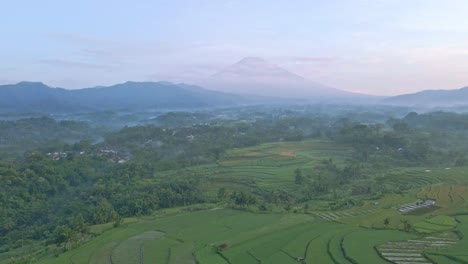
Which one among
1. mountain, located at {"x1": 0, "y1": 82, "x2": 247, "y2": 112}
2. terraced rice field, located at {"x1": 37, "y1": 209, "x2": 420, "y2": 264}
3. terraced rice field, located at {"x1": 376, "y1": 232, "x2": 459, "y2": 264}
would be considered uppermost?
mountain, located at {"x1": 0, "y1": 82, "x2": 247, "y2": 112}

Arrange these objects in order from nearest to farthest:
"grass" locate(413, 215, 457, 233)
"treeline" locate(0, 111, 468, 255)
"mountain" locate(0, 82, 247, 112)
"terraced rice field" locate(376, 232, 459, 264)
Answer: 1. "terraced rice field" locate(376, 232, 459, 264)
2. "grass" locate(413, 215, 457, 233)
3. "treeline" locate(0, 111, 468, 255)
4. "mountain" locate(0, 82, 247, 112)

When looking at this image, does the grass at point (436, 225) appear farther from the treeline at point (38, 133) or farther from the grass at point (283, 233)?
the treeline at point (38, 133)

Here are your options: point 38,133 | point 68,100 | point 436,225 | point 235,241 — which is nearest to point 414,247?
point 436,225

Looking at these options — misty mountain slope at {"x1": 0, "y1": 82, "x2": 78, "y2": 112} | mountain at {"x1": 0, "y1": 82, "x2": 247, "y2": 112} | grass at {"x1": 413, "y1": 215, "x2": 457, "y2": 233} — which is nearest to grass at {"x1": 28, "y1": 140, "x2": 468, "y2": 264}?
grass at {"x1": 413, "y1": 215, "x2": 457, "y2": 233}

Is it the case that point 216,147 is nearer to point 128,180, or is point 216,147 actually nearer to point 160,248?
point 128,180

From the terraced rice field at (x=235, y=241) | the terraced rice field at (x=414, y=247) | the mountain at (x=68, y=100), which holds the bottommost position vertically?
the terraced rice field at (x=235, y=241)

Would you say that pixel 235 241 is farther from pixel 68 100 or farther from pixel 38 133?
pixel 68 100

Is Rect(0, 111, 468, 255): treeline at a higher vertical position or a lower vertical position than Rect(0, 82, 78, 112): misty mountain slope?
lower

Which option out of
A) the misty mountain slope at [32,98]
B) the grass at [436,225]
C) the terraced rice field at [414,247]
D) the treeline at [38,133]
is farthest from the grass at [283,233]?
the misty mountain slope at [32,98]

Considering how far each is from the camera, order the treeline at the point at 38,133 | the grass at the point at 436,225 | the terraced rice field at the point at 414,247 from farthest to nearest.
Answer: the treeline at the point at 38,133, the grass at the point at 436,225, the terraced rice field at the point at 414,247

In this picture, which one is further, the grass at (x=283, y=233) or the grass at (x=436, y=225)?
the grass at (x=436, y=225)

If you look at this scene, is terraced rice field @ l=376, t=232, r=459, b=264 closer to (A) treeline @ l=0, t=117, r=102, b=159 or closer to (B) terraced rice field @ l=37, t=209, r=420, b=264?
(B) terraced rice field @ l=37, t=209, r=420, b=264

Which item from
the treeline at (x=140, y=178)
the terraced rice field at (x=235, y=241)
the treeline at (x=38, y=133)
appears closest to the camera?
the terraced rice field at (x=235, y=241)

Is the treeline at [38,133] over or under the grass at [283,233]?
over
